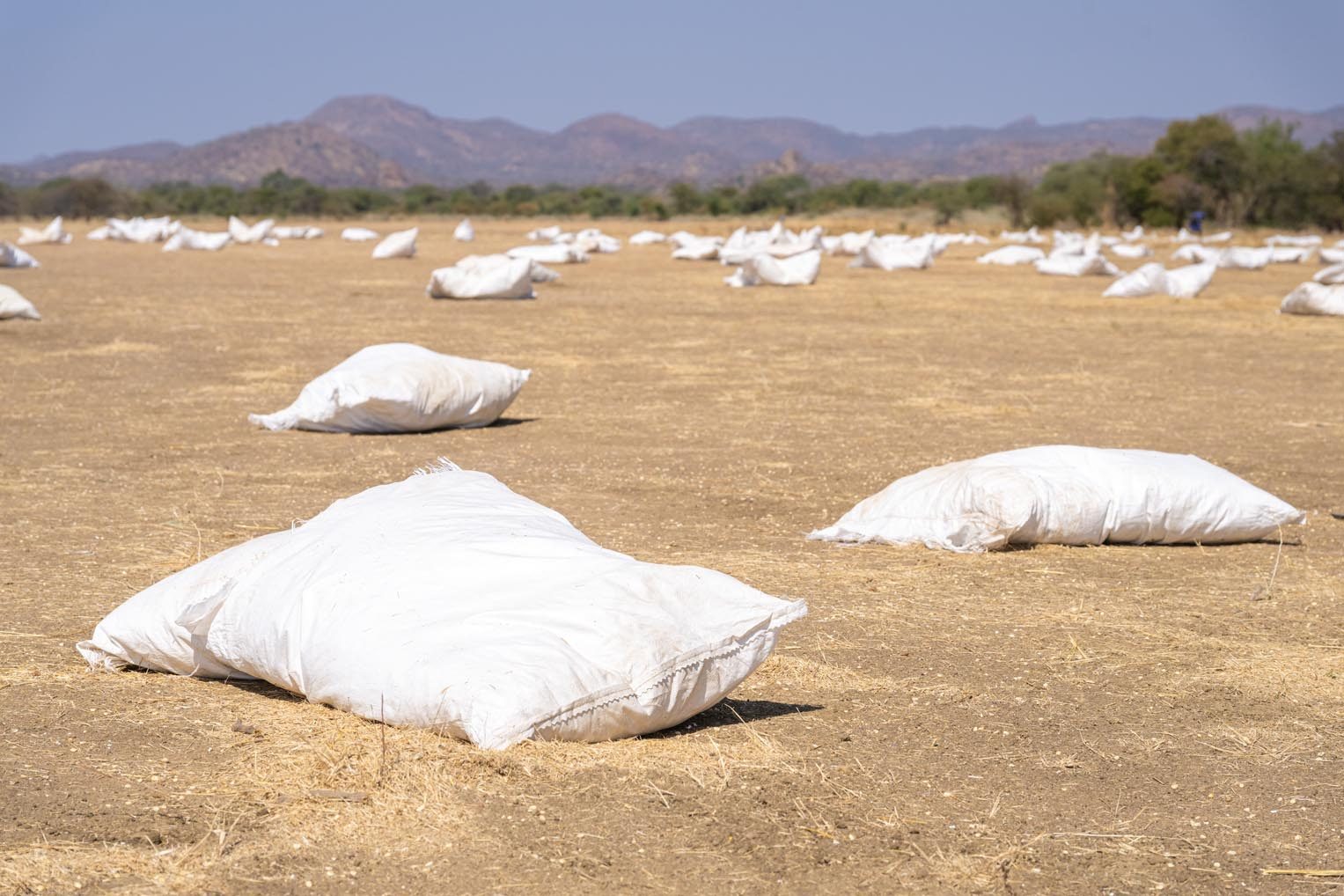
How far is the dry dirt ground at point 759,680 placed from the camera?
11.8 feet

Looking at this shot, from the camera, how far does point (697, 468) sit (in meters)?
9.42

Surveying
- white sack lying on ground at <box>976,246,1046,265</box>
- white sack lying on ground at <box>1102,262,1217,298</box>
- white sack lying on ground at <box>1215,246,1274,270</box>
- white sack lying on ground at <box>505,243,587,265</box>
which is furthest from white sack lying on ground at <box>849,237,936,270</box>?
white sack lying on ground at <box>1102,262,1217,298</box>

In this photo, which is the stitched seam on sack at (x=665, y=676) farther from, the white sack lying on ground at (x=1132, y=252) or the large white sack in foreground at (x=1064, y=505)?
the white sack lying on ground at (x=1132, y=252)

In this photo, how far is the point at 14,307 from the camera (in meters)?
18.2

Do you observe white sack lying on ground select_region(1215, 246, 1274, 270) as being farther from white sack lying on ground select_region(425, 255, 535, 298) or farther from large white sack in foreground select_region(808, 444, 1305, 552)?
large white sack in foreground select_region(808, 444, 1305, 552)

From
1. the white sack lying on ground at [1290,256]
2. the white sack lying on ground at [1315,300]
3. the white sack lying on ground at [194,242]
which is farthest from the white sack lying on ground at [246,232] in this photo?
the white sack lying on ground at [1315,300]

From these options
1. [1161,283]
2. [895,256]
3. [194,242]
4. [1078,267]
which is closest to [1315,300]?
[1161,283]

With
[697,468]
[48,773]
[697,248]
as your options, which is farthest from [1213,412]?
[697,248]

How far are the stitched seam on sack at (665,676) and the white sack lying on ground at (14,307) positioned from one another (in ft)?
52.1

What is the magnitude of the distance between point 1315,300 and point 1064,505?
53.6 feet

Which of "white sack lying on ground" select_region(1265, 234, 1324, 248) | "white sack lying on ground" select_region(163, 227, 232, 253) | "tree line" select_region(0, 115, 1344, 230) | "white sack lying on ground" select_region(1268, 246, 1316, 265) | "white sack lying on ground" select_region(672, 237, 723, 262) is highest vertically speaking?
"tree line" select_region(0, 115, 1344, 230)

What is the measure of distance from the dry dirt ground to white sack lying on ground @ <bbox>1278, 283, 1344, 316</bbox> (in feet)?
25.5

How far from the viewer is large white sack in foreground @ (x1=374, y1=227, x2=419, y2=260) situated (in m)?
34.9

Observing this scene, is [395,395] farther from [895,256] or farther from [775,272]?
[895,256]
